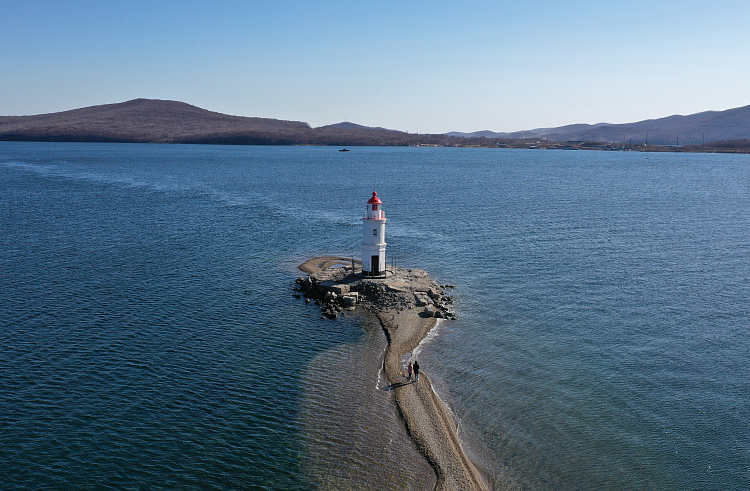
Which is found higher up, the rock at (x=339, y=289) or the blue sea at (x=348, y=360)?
the rock at (x=339, y=289)

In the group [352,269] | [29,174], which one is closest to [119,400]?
[352,269]

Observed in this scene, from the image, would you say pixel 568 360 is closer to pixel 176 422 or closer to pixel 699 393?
pixel 699 393

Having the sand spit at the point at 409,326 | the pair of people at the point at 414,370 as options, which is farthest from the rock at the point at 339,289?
the pair of people at the point at 414,370

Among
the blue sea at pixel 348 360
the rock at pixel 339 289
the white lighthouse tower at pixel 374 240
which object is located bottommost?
the blue sea at pixel 348 360

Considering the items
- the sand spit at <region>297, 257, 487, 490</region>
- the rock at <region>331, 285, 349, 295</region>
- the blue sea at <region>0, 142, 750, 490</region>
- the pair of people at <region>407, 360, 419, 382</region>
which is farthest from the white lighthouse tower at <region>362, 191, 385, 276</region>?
the pair of people at <region>407, 360, 419, 382</region>

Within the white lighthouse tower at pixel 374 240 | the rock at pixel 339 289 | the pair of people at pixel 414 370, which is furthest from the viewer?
the white lighthouse tower at pixel 374 240

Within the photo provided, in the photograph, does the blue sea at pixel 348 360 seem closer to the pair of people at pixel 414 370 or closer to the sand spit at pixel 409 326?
the sand spit at pixel 409 326
